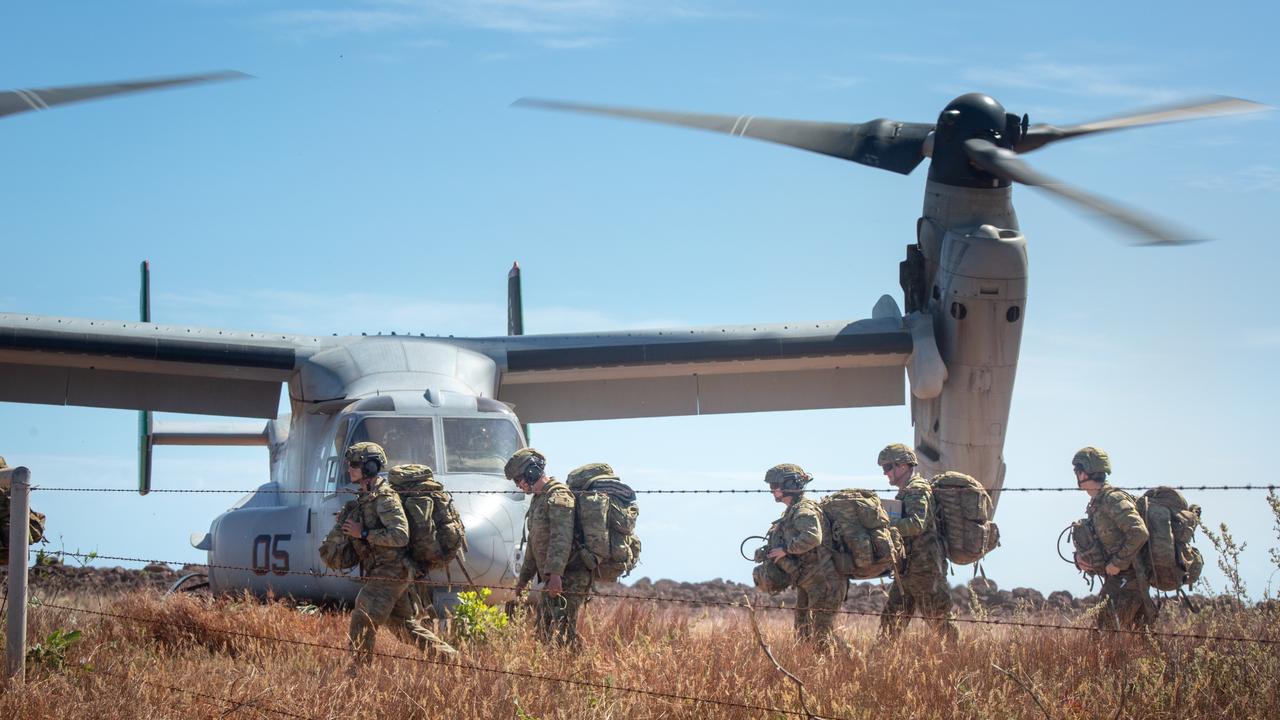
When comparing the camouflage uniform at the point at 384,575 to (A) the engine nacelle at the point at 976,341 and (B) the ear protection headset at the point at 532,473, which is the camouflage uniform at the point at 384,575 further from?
(A) the engine nacelle at the point at 976,341

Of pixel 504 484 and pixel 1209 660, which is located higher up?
pixel 504 484

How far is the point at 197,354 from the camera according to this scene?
43.5ft

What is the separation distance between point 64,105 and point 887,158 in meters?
8.58

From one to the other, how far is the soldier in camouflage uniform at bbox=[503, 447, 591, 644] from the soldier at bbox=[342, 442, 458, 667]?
0.76 m

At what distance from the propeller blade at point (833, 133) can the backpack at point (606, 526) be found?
614 centimetres

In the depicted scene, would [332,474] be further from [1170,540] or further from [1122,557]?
[1170,540]

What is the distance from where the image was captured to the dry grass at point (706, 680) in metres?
6.21

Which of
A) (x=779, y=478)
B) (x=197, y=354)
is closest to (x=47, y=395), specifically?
(x=197, y=354)

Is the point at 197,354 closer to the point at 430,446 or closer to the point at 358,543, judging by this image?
the point at 430,446

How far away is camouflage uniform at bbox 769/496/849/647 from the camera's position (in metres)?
8.57

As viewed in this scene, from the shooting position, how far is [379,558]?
8484mm

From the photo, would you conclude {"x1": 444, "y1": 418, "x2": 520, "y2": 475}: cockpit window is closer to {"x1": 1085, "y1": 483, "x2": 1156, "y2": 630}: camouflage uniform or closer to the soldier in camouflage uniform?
the soldier in camouflage uniform

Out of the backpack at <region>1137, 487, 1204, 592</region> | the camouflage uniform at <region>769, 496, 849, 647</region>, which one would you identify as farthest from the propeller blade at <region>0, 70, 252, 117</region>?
the backpack at <region>1137, 487, 1204, 592</region>

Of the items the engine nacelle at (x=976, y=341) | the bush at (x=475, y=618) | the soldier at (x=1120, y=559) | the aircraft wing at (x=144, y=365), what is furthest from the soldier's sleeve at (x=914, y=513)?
the aircraft wing at (x=144, y=365)
